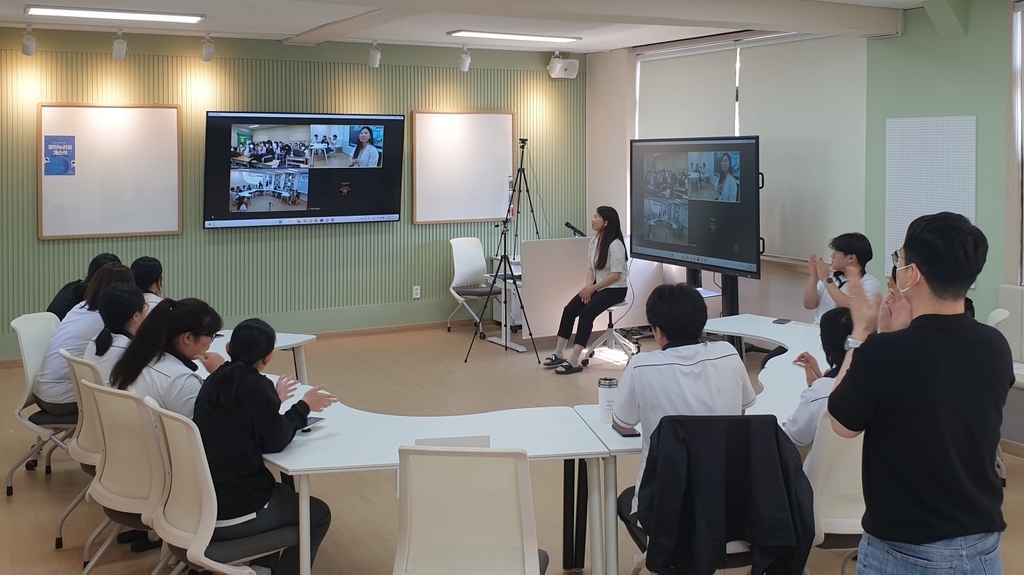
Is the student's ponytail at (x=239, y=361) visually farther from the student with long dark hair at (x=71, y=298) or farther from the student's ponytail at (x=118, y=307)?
the student with long dark hair at (x=71, y=298)

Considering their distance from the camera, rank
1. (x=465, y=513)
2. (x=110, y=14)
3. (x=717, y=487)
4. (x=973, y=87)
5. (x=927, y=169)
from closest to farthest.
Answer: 1. (x=465, y=513)
2. (x=717, y=487)
3. (x=973, y=87)
4. (x=927, y=169)
5. (x=110, y=14)

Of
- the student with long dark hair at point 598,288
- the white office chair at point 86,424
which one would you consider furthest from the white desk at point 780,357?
the white office chair at point 86,424

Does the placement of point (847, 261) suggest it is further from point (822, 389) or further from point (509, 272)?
point (509, 272)

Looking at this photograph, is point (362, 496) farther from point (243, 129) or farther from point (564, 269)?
point (243, 129)

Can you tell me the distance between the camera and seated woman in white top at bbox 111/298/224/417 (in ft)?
11.8

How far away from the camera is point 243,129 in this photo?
8.16m

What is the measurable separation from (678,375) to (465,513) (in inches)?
33.0

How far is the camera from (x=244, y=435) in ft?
10.6

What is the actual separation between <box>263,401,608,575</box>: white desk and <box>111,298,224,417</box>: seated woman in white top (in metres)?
0.48

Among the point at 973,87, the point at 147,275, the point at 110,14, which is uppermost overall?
the point at 110,14

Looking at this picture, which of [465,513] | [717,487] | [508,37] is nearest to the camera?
[465,513]

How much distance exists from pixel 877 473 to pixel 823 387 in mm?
1188

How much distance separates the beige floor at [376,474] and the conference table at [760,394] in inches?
27.1

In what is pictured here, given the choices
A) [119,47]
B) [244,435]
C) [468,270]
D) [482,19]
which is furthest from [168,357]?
[468,270]
